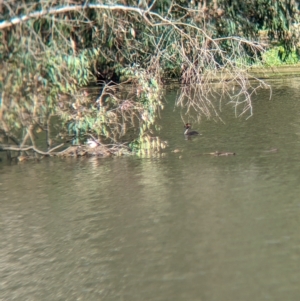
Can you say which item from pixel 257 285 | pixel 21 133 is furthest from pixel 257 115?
pixel 257 285

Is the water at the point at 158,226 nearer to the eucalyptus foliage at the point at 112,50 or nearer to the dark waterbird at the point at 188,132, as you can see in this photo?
the eucalyptus foliage at the point at 112,50

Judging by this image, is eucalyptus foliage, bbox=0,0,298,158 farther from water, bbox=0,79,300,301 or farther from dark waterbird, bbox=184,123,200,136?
dark waterbird, bbox=184,123,200,136

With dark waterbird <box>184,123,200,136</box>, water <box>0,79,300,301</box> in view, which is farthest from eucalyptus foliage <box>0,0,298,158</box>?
dark waterbird <box>184,123,200,136</box>

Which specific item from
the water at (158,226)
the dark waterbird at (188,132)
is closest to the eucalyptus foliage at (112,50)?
the water at (158,226)

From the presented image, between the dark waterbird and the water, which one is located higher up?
the dark waterbird

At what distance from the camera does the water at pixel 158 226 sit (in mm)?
7121

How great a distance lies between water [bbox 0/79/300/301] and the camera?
712 centimetres

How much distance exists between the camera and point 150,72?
13531mm

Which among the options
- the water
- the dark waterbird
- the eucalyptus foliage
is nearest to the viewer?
the water

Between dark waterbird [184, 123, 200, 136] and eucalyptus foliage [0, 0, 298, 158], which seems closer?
eucalyptus foliage [0, 0, 298, 158]

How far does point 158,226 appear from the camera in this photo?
906 cm

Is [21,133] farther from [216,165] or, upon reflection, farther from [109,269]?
[109,269]

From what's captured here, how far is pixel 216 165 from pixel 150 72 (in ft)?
7.21

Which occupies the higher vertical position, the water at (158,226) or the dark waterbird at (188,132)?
the dark waterbird at (188,132)
